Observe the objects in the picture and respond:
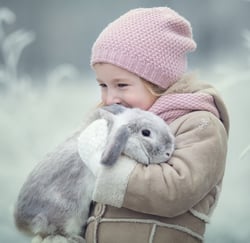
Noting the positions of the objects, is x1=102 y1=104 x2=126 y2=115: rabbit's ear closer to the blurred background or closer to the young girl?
the young girl

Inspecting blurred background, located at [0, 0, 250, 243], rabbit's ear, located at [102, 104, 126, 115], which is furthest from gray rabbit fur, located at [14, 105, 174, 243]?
blurred background, located at [0, 0, 250, 243]

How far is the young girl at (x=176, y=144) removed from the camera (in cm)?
105

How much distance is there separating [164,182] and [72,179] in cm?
18

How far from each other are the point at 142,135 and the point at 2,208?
3.00 ft

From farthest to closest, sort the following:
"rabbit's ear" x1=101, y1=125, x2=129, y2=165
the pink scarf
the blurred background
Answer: the blurred background < the pink scarf < "rabbit's ear" x1=101, y1=125, x2=129, y2=165

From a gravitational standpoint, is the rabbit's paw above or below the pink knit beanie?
below

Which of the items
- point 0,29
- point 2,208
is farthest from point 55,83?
point 2,208

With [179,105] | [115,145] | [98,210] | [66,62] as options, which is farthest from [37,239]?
[66,62]

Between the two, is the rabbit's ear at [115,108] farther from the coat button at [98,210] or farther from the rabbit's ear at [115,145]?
the coat button at [98,210]

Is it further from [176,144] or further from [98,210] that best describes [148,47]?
[98,210]

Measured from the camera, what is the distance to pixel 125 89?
1195mm

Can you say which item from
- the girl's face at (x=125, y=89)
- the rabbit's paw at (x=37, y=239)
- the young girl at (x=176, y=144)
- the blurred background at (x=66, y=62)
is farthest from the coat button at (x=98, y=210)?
the blurred background at (x=66, y=62)

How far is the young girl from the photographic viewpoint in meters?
1.05

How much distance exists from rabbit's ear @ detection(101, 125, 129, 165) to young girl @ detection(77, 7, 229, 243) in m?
0.02
